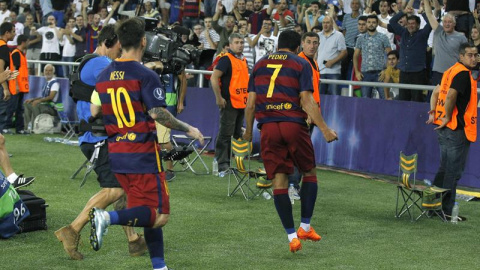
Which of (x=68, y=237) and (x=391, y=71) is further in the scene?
(x=391, y=71)

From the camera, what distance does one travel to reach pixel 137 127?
7.12 metres

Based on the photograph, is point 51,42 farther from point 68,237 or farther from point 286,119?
point 68,237

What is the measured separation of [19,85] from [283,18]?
596cm

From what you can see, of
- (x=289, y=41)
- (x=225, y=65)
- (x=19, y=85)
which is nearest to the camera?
(x=289, y=41)

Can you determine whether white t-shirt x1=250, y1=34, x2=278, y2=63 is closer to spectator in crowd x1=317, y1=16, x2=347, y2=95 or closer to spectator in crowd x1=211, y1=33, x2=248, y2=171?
spectator in crowd x1=317, y1=16, x2=347, y2=95

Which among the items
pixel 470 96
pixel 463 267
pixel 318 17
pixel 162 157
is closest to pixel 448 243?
pixel 463 267

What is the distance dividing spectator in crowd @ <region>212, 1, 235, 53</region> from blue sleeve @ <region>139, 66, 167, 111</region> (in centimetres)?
1294

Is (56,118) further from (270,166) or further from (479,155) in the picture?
(270,166)

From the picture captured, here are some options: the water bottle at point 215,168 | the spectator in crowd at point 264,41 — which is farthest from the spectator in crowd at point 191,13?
the water bottle at point 215,168

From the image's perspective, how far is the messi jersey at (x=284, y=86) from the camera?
348 inches

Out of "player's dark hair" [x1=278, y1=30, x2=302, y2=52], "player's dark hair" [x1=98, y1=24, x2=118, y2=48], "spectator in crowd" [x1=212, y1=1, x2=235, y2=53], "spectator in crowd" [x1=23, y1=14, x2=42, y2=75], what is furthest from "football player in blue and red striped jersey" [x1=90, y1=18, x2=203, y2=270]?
"spectator in crowd" [x1=23, y1=14, x2=42, y2=75]

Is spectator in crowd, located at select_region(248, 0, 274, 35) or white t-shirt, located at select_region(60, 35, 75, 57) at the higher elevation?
spectator in crowd, located at select_region(248, 0, 274, 35)

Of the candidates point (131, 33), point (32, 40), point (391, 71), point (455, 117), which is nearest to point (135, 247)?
point (131, 33)

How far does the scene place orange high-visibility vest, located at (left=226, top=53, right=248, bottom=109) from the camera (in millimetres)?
14328
